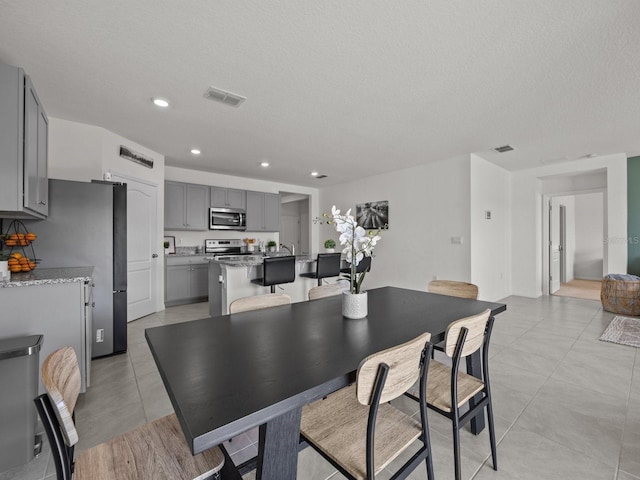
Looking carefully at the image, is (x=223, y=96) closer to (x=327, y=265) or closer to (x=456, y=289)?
(x=327, y=265)

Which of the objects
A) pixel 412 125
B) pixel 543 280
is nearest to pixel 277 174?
pixel 412 125

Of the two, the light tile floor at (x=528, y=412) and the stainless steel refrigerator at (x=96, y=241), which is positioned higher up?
the stainless steel refrigerator at (x=96, y=241)

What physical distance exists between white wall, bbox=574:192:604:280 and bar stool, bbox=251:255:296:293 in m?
8.58

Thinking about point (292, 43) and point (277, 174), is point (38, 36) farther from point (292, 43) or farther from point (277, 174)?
point (277, 174)

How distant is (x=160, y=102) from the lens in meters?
2.85

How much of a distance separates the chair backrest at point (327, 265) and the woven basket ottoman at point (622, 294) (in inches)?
166

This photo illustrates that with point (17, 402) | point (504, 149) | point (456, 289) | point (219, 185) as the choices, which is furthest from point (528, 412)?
point (219, 185)

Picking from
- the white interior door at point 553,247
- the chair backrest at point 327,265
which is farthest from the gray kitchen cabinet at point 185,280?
the white interior door at point 553,247

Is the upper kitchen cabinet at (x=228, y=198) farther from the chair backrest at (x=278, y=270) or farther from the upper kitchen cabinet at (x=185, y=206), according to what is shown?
the chair backrest at (x=278, y=270)

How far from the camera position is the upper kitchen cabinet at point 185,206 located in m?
5.20

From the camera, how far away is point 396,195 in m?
5.77

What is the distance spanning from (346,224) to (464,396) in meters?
1.05

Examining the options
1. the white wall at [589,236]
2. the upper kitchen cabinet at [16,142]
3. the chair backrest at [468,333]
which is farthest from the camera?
the white wall at [589,236]

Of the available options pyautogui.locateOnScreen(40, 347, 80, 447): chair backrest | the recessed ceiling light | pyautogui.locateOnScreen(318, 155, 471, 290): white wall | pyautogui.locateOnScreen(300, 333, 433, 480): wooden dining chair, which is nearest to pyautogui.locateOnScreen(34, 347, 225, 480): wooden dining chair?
pyautogui.locateOnScreen(40, 347, 80, 447): chair backrest
